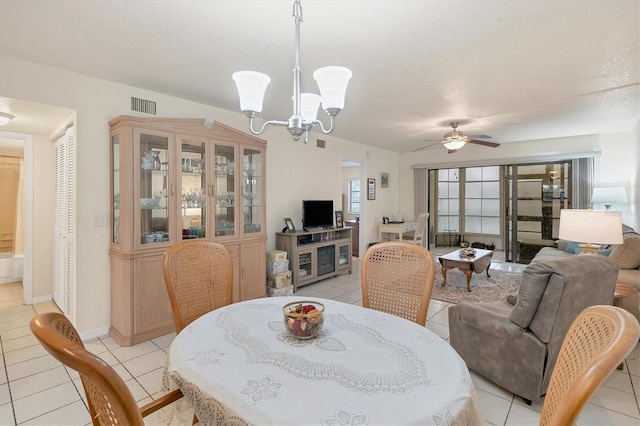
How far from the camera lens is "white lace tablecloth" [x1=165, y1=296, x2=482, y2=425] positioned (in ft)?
2.90

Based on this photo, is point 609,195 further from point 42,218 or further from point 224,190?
point 42,218

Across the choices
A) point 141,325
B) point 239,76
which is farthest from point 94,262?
point 239,76

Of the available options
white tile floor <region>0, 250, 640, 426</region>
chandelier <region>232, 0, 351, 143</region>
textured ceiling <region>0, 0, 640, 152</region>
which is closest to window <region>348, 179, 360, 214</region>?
textured ceiling <region>0, 0, 640, 152</region>

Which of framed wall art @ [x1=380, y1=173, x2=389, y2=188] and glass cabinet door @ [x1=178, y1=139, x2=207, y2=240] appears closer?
glass cabinet door @ [x1=178, y1=139, x2=207, y2=240]

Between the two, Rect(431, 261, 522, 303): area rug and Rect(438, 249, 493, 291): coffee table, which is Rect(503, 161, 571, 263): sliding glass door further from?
Rect(438, 249, 493, 291): coffee table

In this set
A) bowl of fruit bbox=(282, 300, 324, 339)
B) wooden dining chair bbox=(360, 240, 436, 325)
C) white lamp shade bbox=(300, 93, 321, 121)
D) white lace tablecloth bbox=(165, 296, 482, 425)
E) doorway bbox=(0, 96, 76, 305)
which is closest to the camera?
white lace tablecloth bbox=(165, 296, 482, 425)

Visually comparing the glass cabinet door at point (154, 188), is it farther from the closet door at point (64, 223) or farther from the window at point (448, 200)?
the window at point (448, 200)

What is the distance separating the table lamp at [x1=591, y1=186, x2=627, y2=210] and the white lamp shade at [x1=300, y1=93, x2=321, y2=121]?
5579 millimetres

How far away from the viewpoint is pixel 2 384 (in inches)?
89.9

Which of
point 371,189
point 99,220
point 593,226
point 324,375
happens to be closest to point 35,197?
point 99,220

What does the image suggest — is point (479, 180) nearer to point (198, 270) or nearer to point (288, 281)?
point (288, 281)

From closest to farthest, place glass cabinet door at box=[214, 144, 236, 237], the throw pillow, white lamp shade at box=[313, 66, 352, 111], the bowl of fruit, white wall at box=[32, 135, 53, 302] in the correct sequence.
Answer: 1. the bowl of fruit
2. white lamp shade at box=[313, 66, 352, 111]
3. glass cabinet door at box=[214, 144, 236, 237]
4. white wall at box=[32, 135, 53, 302]
5. the throw pillow

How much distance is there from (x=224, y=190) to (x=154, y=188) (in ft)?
2.51

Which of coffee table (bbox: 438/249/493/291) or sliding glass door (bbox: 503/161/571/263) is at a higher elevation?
sliding glass door (bbox: 503/161/571/263)
